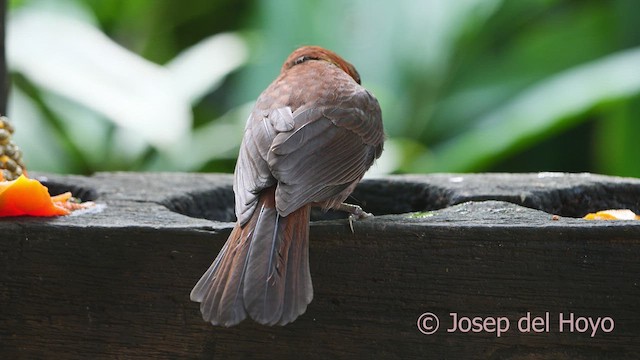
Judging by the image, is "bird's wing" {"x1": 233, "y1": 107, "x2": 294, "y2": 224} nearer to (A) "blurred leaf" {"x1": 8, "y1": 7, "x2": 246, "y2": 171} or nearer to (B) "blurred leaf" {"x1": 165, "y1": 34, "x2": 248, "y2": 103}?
(A) "blurred leaf" {"x1": 8, "y1": 7, "x2": 246, "y2": 171}

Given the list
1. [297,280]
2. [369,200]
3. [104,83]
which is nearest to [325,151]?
[297,280]

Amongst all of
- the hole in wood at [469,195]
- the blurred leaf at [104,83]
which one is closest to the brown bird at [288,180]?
the hole in wood at [469,195]

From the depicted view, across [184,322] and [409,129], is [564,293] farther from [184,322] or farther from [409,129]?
[409,129]

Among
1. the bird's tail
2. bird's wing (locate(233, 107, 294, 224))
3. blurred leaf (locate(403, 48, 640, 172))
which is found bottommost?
the bird's tail

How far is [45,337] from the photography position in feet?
7.72

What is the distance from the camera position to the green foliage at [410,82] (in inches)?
188

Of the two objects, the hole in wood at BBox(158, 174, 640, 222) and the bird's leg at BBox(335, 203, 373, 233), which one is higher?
the hole in wood at BBox(158, 174, 640, 222)

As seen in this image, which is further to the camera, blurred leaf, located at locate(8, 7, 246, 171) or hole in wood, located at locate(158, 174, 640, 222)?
blurred leaf, located at locate(8, 7, 246, 171)

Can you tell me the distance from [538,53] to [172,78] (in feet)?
6.53

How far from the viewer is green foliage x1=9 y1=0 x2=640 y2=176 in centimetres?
478

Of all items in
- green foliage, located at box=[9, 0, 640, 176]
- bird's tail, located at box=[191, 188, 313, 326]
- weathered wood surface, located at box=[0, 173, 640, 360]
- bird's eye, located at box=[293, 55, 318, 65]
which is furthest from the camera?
green foliage, located at box=[9, 0, 640, 176]

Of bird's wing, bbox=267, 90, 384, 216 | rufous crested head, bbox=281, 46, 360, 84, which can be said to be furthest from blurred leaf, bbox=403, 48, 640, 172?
bird's wing, bbox=267, 90, 384, 216

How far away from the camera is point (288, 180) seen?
2273mm

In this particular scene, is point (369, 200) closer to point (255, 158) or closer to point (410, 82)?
point (255, 158)
